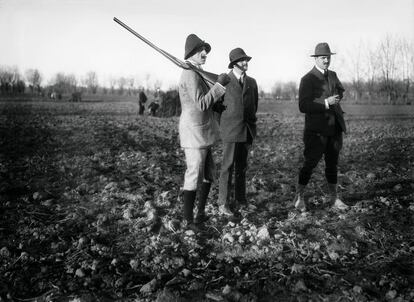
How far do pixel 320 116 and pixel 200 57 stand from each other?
164 cm

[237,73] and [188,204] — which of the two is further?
[237,73]

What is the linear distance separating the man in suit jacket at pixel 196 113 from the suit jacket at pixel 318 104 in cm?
121

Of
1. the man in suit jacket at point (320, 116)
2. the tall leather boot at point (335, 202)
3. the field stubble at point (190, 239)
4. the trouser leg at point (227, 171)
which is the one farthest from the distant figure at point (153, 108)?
the tall leather boot at point (335, 202)

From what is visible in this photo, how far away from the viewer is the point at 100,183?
5.41 m

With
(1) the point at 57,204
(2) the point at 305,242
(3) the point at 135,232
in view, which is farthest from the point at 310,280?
(1) the point at 57,204

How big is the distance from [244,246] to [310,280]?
0.75 metres

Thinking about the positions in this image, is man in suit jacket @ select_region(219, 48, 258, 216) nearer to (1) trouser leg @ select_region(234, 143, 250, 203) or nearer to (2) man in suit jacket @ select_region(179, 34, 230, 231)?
(1) trouser leg @ select_region(234, 143, 250, 203)

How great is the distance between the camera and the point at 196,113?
3.66 m

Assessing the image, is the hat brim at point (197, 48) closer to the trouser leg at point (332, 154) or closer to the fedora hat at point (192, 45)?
the fedora hat at point (192, 45)

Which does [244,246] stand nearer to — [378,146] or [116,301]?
[116,301]

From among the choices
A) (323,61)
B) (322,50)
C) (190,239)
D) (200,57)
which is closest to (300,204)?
(190,239)

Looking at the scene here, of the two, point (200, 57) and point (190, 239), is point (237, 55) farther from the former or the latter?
point (190, 239)

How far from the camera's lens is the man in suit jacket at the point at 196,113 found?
141 inches

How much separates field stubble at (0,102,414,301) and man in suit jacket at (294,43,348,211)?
0.53 m
